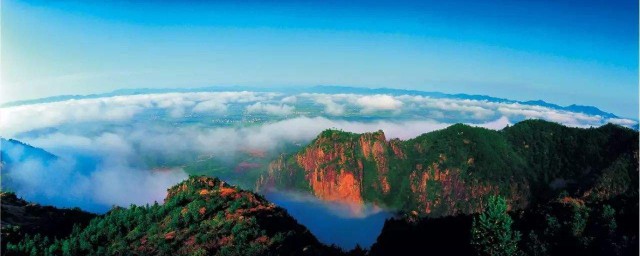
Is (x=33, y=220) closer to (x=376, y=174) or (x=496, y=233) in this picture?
(x=496, y=233)

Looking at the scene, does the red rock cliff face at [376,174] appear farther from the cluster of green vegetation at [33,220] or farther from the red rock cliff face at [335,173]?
the cluster of green vegetation at [33,220]

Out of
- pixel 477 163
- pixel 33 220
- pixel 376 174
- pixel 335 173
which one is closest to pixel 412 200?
pixel 376 174

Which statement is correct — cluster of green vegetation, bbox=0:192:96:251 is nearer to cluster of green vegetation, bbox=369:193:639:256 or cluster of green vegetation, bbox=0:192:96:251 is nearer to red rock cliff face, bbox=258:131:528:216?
cluster of green vegetation, bbox=369:193:639:256

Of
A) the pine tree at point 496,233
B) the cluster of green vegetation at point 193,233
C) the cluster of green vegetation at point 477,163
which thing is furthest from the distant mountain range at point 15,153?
the pine tree at point 496,233

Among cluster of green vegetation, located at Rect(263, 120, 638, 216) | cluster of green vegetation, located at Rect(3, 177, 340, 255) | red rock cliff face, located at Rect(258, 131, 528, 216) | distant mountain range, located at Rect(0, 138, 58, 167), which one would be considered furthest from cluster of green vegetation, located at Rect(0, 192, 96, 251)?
distant mountain range, located at Rect(0, 138, 58, 167)

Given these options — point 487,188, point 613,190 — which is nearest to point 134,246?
point 613,190

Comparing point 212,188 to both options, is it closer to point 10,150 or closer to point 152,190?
point 152,190
